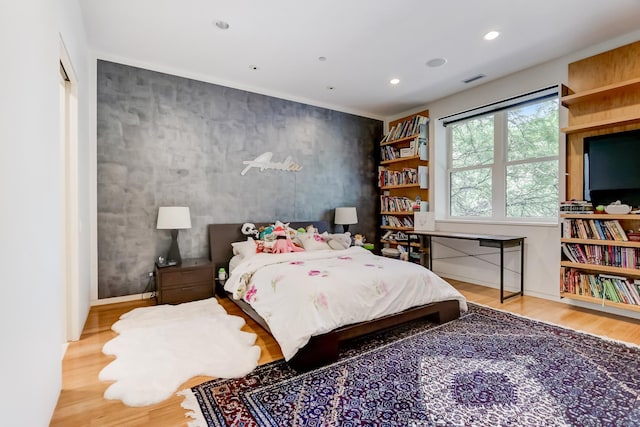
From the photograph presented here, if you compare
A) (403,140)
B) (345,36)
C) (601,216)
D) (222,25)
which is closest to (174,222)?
(222,25)

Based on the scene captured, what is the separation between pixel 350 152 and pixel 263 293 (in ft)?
11.3

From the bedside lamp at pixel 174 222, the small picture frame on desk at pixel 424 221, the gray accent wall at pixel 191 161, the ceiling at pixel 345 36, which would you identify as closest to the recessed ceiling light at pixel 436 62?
the ceiling at pixel 345 36

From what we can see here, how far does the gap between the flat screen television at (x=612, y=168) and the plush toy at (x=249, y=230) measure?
3.90 m

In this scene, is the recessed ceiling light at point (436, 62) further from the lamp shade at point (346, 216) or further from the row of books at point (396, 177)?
the lamp shade at point (346, 216)

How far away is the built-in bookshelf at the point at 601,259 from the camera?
9.89ft

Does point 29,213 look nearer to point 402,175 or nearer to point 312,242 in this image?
point 312,242

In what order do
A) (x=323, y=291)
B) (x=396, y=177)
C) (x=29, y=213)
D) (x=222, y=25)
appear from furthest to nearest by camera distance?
1. (x=396, y=177)
2. (x=222, y=25)
3. (x=323, y=291)
4. (x=29, y=213)

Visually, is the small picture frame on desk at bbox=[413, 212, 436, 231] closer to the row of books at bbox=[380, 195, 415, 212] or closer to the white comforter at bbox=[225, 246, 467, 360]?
the row of books at bbox=[380, 195, 415, 212]

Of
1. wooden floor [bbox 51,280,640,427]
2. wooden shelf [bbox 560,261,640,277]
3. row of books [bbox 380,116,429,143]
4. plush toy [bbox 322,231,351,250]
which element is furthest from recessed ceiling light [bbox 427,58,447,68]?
wooden floor [bbox 51,280,640,427]

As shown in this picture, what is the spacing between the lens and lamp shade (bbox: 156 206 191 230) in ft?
11.8

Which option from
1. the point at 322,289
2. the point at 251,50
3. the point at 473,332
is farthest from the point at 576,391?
the point at 251,50

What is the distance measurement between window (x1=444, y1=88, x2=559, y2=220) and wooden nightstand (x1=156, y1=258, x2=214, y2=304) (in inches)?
150

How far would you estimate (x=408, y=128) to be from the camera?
525 centimetres

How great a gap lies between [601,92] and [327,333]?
3.60 metres
